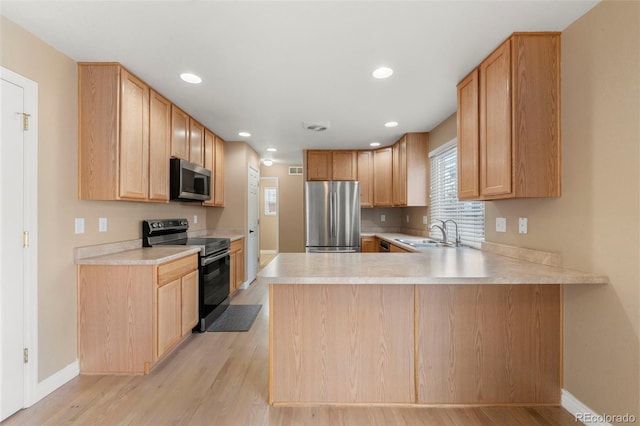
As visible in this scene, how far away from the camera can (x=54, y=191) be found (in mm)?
2070

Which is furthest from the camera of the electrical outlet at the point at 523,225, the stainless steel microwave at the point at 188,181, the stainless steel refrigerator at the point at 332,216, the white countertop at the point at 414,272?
the stainless steel refrigerator at the point at 332,216

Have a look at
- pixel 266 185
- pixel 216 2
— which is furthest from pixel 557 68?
pixel 266 185

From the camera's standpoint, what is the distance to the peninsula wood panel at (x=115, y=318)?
223 cm

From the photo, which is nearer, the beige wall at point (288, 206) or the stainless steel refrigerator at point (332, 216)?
the stainless steel refrigerator at point (332, 216)

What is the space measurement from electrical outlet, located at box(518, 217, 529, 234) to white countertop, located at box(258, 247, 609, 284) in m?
0.24

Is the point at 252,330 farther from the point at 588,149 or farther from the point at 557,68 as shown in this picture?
the point at 557,68

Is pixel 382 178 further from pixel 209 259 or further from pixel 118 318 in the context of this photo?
pixel 118 318

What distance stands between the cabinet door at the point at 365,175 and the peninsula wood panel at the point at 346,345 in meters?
3.27

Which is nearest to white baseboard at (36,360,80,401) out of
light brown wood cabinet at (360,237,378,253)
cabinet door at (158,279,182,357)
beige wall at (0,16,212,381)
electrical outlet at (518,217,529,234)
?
beige wall at (0,16,212,381)

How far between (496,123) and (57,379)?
3.60 metres

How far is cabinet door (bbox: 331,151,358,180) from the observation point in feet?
16.7

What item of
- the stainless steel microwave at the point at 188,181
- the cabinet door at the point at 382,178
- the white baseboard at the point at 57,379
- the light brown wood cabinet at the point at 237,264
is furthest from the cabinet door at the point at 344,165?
the white baseboard at the point at 57,379

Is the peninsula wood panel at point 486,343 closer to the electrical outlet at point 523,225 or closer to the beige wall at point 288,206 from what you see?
the electrical outlet at point 523,225

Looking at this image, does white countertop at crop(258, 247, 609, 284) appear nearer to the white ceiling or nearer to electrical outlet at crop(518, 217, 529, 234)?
electrical outlet at crop(518, 217, 529, 234)
